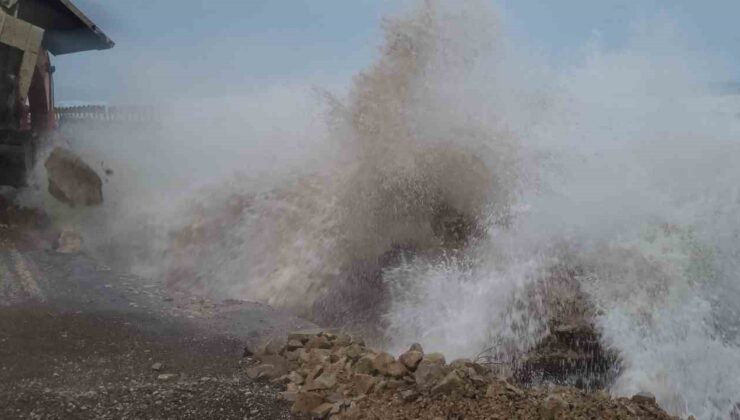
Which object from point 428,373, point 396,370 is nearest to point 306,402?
point 396,370

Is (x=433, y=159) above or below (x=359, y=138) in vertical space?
below

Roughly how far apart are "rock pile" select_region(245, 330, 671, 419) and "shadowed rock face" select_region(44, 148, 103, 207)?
603cm

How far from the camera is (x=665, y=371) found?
14.3 ft

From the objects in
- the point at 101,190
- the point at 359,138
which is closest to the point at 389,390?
the point at 359,138

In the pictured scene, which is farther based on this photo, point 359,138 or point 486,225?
point 359,138

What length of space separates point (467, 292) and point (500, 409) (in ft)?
6.74

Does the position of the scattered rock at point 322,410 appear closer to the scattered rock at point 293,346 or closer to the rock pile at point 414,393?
the rock pile at point 414,393

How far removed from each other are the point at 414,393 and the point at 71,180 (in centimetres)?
726

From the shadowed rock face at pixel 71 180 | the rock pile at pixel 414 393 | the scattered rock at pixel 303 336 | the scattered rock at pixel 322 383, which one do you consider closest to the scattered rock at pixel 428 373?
the rock pile at pixel 414 393

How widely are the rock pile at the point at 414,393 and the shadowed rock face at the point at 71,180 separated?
19.8 feet

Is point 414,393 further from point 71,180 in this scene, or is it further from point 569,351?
point 71,180

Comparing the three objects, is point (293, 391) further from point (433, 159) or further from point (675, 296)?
point (433, 159)

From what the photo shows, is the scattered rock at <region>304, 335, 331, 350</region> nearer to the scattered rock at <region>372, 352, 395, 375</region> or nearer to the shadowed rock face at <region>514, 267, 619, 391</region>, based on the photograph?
the scattered rock at <region>372, 352, 395, 375</region>

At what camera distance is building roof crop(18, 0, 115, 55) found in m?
9.91
